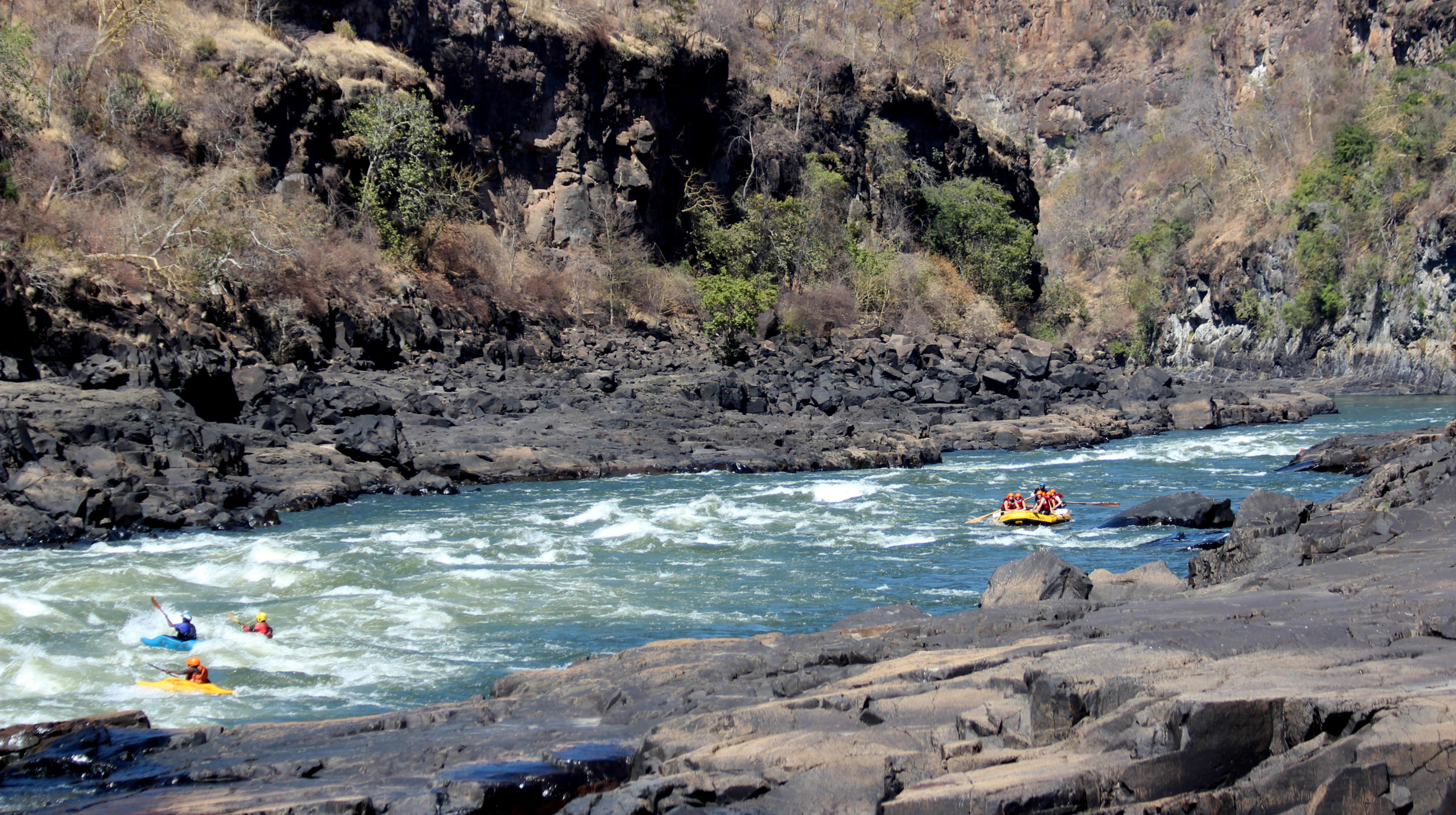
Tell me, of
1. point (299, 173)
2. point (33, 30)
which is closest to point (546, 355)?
point (299, 173)

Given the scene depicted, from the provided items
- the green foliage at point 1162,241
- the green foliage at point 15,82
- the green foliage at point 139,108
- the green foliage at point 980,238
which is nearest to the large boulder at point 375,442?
the green foliage at point 15,82

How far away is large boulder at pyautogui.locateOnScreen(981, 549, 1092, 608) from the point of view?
10305 mm

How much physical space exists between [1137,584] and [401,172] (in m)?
30.1

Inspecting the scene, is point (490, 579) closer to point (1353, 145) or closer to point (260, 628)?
point (260, 628)

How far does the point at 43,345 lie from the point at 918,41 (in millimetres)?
55152

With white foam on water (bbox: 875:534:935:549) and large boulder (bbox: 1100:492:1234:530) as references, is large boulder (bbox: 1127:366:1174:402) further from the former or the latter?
white foam on water (bbox: 875:534:935:549)

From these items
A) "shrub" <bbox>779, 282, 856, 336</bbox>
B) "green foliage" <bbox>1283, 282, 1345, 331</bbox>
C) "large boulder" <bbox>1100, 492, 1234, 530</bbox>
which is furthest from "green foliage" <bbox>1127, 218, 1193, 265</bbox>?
"large boulder" <bbox>1100, 492, 1234, 530</bbox>

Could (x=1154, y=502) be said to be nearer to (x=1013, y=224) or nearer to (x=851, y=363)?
(x=851, y=363)

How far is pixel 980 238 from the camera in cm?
5238

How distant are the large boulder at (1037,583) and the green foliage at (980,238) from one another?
4229 cm

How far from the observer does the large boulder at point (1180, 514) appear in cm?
1712

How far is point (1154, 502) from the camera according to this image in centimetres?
1814

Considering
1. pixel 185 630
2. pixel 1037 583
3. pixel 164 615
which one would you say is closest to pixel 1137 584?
pixel 1037 583

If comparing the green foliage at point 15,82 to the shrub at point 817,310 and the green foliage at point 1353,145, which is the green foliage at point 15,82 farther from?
the green foliage at point 1353,145
